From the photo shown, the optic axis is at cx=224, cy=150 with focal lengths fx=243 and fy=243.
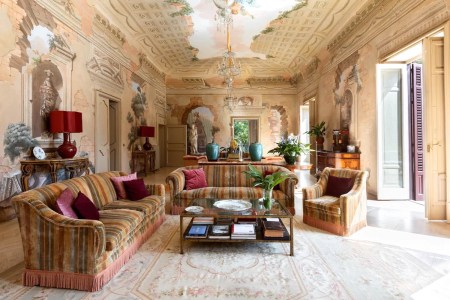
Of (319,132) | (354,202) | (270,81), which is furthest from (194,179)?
(270,81)

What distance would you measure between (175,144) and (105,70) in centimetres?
633

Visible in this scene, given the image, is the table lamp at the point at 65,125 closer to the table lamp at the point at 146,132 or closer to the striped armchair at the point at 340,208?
the table lamp at the point at 146,132

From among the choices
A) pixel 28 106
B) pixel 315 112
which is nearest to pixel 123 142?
pixel 28 106

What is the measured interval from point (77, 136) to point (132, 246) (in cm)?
376

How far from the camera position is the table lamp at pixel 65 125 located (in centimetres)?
458

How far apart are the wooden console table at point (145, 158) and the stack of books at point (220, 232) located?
6264 mm

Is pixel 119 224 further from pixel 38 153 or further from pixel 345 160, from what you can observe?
pixel 345 160

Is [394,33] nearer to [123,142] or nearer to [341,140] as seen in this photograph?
[341,140]

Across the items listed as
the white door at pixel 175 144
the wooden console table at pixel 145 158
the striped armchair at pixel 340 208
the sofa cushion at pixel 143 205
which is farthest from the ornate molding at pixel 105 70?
the striped armchair at pixel 340 208

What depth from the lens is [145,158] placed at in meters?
9.47

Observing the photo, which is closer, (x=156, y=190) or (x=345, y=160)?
(x=156, y=190)

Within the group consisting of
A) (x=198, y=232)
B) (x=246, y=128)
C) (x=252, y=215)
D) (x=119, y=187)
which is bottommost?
(x=198, y=232)

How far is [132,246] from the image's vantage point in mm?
2957

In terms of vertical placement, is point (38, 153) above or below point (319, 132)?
below
